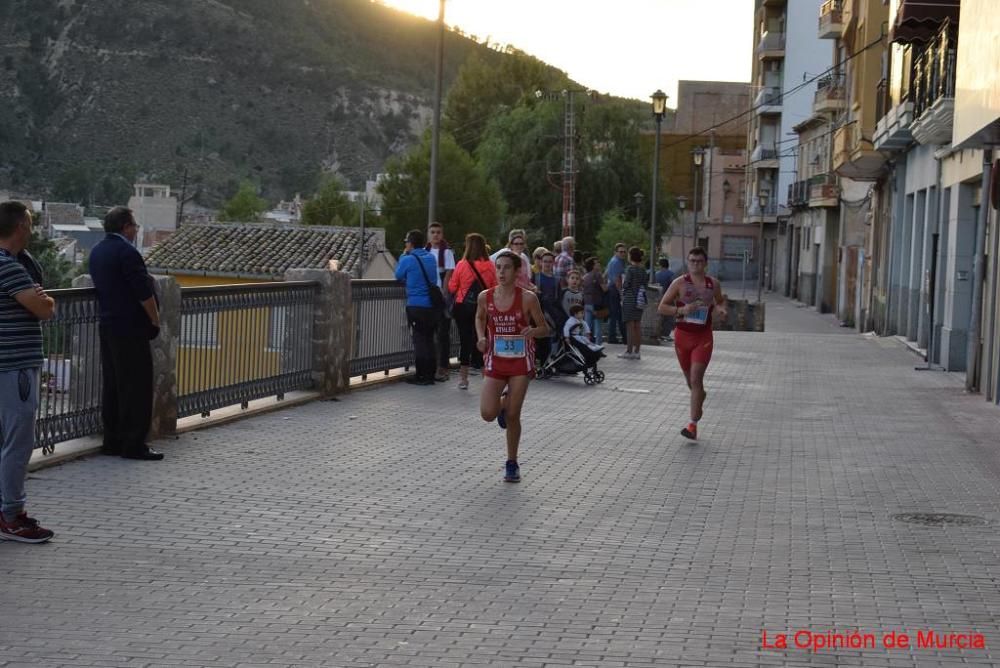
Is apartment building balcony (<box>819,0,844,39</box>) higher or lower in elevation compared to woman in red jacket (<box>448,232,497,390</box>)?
higher

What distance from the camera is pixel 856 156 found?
131ft

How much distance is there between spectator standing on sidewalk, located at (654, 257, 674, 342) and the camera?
33.3 metres

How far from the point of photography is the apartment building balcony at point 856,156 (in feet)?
129

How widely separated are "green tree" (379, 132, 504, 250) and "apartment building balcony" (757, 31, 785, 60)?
18360 millimetres

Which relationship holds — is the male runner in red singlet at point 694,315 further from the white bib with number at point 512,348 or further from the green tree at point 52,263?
the green tree at point 52,263

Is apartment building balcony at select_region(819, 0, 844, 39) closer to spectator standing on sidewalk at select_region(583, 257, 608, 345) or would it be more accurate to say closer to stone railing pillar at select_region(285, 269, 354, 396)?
spectator standing on sidewalk at select_region(583, 257, 608, 345)

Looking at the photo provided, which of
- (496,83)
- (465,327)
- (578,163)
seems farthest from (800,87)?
(465,327)

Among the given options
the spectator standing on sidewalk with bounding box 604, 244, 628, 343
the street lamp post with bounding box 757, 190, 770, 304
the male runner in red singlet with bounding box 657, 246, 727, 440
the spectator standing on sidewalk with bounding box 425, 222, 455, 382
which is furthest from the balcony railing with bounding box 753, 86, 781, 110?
the male runner in red singlet with bounding box 657, 246, 727, 440

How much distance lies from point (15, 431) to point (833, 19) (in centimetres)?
4735

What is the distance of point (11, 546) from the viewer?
8289 mm

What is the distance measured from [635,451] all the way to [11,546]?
643 cm

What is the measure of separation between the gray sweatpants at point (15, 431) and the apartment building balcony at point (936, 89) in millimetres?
19345

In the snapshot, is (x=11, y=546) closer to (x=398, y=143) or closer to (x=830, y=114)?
(x=830, y=114)

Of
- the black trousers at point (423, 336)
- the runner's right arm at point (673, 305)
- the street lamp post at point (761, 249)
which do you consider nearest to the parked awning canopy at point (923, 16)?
the black trousers at point (423, 336)
